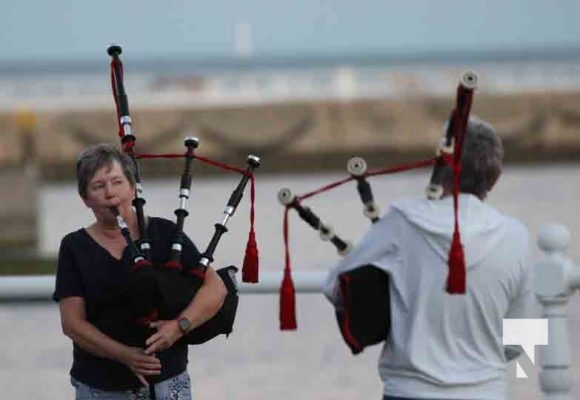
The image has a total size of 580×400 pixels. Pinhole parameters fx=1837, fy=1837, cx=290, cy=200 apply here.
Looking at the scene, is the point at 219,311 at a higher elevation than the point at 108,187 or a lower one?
lower

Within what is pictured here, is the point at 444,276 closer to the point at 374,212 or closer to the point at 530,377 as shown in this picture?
the point at 374,212

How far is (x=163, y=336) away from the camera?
470 centimetres

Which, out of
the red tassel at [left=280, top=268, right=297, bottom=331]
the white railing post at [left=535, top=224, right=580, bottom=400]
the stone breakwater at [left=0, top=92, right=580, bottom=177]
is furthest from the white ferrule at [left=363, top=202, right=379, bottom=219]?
the stone breakwater at [left=0, top=92, right=580, bottom=177]

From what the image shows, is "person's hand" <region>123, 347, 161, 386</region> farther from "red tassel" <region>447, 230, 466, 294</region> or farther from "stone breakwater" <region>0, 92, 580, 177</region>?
"stone breakwater" <region>0, 92, 580, 177</region>

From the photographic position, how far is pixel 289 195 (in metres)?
4.45

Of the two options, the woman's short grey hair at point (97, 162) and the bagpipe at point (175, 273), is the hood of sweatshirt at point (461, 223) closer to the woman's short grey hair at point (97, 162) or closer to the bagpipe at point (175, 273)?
the bagpipe at point (175, 273)

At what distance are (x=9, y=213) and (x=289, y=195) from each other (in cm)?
1232

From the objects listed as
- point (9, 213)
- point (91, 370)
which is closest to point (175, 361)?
point (91, 370)

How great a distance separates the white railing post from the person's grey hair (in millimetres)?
1401

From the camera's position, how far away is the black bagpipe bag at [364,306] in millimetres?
4320

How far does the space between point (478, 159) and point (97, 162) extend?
3.39 ft

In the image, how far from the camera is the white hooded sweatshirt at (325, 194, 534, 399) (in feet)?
14.1

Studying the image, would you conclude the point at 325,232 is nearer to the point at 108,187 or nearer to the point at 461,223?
the point at 461,223

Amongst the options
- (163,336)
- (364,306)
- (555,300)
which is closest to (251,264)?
(163,336)
